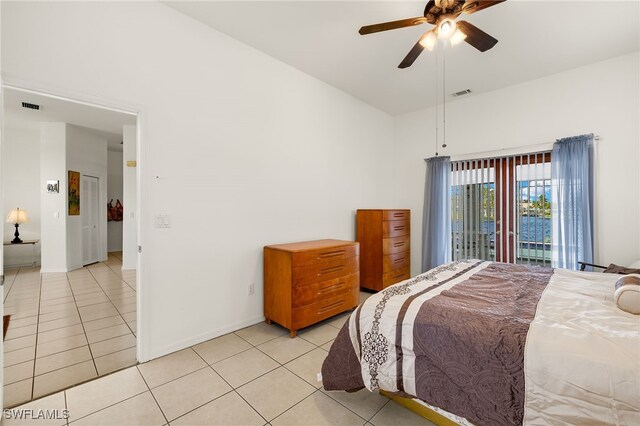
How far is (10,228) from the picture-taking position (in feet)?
19.7

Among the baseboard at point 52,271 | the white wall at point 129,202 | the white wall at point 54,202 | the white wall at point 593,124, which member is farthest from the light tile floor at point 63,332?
the white wall at point 593,124

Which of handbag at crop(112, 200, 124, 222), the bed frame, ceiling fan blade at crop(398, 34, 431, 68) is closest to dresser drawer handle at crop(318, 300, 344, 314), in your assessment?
the bed frame

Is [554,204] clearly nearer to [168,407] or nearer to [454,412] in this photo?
[454,412]

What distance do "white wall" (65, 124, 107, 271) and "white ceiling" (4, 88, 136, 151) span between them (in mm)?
347

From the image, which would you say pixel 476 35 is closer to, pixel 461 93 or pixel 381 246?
pixel 461 93

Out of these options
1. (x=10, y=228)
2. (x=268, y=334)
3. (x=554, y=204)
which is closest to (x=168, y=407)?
(x=268, y=334)

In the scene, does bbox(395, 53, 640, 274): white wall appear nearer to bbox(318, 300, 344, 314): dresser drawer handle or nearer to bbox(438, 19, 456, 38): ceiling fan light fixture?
bbox(438, 19, 456, 38): ceiling fan light fixture

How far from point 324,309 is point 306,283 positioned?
0.43m

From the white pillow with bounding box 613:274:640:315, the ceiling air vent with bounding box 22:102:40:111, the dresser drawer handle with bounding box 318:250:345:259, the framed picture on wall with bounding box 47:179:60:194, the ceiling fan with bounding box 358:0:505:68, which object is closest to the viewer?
the white pillow with bounding box 613:274:640:315

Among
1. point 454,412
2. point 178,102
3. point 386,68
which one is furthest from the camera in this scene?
point 386,68

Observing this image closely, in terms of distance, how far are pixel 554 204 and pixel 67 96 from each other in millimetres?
5098

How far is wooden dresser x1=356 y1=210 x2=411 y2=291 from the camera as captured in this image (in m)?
4.06

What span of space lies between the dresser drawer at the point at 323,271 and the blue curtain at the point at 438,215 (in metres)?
1.70

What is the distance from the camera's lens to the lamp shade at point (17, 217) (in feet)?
18.5
